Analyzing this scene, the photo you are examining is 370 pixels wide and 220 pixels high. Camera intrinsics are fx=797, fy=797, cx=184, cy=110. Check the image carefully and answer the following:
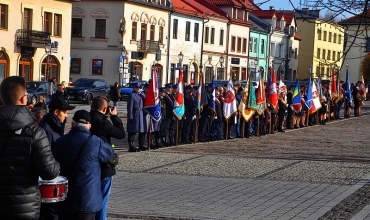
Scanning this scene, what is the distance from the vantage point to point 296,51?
3654 inches

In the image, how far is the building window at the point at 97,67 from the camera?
60.7m

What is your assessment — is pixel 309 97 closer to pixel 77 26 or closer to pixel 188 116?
pixel 188 116

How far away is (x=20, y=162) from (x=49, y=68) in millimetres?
46808

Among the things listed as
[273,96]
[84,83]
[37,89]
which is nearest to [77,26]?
[84,83]

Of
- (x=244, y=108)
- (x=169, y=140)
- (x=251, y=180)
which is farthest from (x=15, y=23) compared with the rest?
(x=251, y=180)

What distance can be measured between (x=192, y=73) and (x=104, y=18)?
12917mm

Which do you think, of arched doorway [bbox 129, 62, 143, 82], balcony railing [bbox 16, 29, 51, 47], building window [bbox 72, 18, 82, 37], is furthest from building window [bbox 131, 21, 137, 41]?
balcony railing [bbox 16, 29, 51, 47]

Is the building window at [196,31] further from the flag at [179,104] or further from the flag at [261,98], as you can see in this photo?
the flag at [179,104]

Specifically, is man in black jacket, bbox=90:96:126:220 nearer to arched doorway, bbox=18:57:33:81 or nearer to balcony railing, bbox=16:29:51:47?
balcony railing, bbox=16:29:51:47

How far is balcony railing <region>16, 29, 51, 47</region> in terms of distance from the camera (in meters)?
48.3

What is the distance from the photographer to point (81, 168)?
306 inches

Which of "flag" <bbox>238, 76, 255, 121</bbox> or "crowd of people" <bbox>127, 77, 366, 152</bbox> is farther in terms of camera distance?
"flag" <bbox>238, 76, 255, 121</bbox>

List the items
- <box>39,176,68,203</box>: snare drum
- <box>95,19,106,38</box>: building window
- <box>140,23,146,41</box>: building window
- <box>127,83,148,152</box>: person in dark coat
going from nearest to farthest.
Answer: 1. <box>39,176,68,203</box>: snare drum
2. <box>127,83,148,152</box>: person in dark coat
3. <box>95,19,106,38</box>: building window
4. <box>140,23,146,41</box>: building window

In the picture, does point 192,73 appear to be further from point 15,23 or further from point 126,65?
point 15,23
